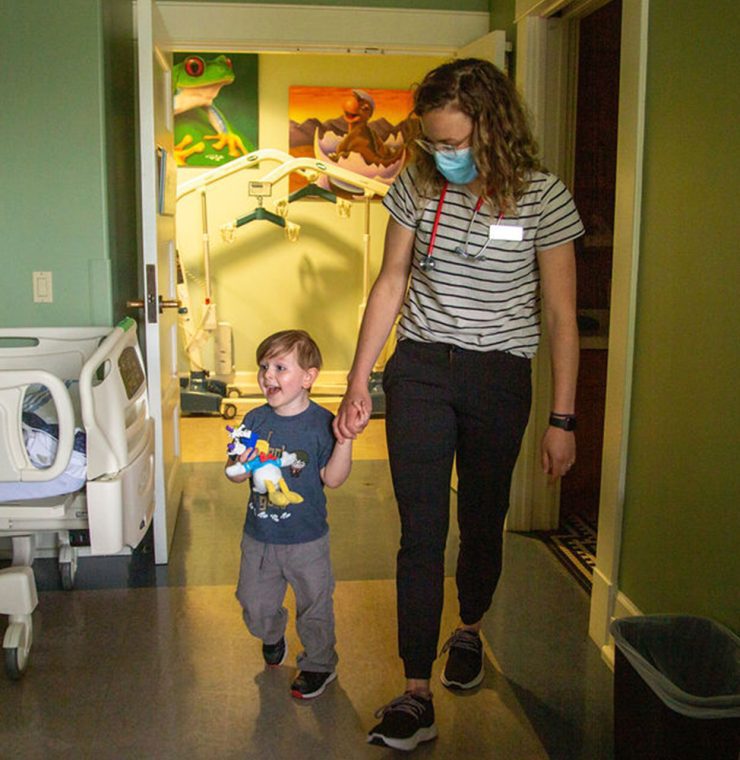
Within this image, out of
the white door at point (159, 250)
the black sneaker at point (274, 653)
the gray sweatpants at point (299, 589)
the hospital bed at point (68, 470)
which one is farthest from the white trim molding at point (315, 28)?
the black sneaker at point (274, 653)

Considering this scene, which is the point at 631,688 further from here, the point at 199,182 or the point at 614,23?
the point at 199,182

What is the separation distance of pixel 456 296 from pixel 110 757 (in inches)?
49.0

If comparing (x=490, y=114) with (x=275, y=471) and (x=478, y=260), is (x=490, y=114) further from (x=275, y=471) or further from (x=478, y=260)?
(x=275, y=471)

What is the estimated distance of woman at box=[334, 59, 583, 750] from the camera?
74.1 inches

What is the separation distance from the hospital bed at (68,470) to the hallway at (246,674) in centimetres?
23

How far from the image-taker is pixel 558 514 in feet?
11.9

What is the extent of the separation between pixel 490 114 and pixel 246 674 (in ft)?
4.98

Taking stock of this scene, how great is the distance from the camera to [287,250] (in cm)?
639

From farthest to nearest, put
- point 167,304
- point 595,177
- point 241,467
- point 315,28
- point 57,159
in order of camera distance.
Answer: point 595,177 → point 315,28 → point 167,304 → point 57,159 → point 241,467

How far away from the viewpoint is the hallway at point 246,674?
2.10 meters

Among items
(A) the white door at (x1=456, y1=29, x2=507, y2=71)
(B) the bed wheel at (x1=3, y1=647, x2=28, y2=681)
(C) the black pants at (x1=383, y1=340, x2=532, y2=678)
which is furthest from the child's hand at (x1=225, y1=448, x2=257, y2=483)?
(A) the white door at (x1=456, y1=29, x2=507, y2=71)

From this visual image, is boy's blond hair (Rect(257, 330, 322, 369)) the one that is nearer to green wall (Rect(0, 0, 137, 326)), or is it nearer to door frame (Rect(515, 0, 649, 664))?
door frame (Rect(515, 0, 649, 664))

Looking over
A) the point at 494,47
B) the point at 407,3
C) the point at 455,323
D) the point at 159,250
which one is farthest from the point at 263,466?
the point at 407,3

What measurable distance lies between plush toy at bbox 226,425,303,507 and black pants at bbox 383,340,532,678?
26 cm
